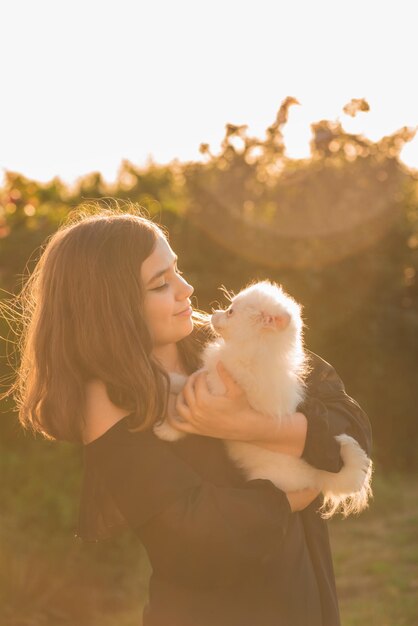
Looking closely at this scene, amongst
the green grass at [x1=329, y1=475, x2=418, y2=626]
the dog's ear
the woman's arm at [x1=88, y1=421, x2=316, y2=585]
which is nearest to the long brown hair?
the woman's arm at [x1=88, y1=421, x2=316, y2=585]

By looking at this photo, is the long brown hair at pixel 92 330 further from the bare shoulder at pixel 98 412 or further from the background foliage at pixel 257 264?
the background foliage at pixel 257 264

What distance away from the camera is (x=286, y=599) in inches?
124

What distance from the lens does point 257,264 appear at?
9.62 metres

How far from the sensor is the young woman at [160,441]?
9.48ft

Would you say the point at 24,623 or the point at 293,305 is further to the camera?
the point at 24,623

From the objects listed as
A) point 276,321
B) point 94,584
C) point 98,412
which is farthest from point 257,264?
point 98,412

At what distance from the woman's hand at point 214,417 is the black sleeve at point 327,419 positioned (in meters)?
0.19

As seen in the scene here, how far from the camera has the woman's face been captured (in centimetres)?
322

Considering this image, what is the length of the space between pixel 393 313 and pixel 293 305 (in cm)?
777

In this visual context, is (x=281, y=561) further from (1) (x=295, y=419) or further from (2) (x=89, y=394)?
(2) (x=89, y=394)

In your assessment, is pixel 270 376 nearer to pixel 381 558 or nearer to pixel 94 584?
pixel 94 584

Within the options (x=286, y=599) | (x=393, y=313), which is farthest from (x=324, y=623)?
(x=393, y=313)

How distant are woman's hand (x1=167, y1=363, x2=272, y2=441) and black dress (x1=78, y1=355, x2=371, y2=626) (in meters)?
0.11

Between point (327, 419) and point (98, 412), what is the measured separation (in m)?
0.86
